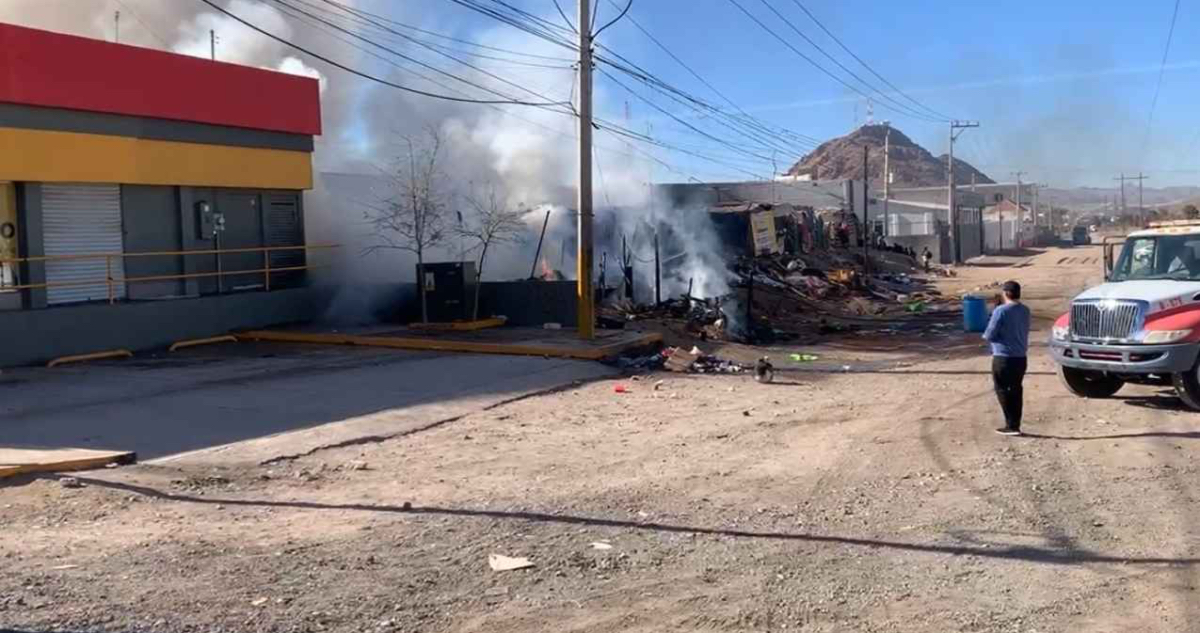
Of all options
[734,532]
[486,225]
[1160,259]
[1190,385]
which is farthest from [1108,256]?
[486,225]

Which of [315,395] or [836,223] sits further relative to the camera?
[836,223]

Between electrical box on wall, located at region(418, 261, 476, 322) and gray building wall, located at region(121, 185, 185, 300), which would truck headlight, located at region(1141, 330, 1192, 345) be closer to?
electrical box on wall, located at region(418, 261, 476, 322)

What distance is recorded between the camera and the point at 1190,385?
12.7 m

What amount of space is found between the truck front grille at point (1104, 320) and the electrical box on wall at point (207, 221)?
625 inches

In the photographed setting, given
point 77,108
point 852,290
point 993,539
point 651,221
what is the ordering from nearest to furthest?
point 993,539
point 77,108
point 651,221
point 852,290

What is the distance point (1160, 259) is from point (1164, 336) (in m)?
1.79

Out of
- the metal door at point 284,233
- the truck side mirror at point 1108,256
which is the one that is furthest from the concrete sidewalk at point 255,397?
the truck side mirror at point 1108,256

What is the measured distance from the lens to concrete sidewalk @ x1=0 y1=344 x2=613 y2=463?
1154 cm

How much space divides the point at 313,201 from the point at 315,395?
1332cm

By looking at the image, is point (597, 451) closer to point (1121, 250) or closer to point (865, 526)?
point (865, 526)

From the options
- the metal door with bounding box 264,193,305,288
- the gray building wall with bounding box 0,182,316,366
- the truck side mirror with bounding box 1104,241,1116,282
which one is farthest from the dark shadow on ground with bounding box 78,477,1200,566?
the metal door with bounding box 264,193,305,288

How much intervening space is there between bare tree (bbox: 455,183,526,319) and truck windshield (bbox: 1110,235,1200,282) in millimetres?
12160

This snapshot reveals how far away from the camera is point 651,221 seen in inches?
1316

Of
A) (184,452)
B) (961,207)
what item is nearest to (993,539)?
(184,452)
